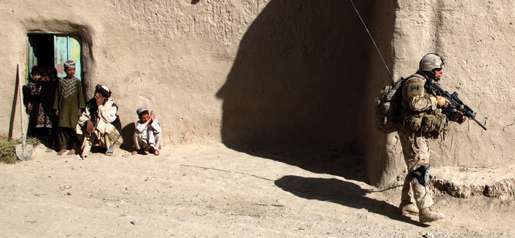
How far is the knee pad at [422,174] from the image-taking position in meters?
6.21

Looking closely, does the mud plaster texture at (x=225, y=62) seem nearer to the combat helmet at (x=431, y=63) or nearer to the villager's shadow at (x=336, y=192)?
the villager's shadow at (x=336, y=192)

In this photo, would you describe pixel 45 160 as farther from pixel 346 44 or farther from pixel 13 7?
pixel 346 44

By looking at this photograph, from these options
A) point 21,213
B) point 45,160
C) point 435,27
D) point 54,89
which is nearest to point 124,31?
point 54,89

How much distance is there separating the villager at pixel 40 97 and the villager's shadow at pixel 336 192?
119 inches

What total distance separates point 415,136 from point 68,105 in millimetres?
4184

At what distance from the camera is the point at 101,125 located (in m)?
8.46

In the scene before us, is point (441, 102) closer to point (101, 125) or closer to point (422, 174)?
point (422, 174)

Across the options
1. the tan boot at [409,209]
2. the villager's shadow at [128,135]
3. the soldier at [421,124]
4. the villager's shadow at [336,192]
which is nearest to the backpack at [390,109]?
the soldier at [421,124]

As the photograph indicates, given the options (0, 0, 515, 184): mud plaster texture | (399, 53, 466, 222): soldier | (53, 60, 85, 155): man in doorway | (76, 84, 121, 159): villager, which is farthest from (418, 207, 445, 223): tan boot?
(53, 60, 85, 155): man in doorway

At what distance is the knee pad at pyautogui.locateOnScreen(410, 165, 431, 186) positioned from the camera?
6.21 metres

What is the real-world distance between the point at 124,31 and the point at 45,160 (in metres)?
1.73

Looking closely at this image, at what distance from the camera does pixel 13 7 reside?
337 inches

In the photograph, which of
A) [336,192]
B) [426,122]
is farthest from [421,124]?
[336,192]

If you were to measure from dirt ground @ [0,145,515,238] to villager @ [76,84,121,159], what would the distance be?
266mm
